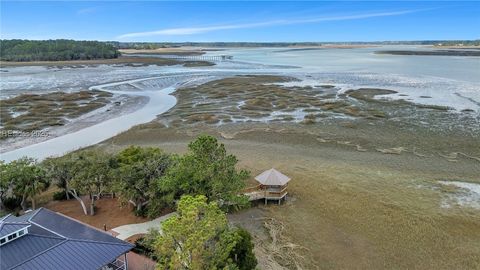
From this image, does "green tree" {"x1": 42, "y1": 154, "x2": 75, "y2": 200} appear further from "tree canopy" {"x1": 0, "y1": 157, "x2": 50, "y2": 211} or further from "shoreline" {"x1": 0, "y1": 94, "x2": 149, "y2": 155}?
"shoreline" {"x1": 0, "y1": 94, "x2": 149, "y2": 155}

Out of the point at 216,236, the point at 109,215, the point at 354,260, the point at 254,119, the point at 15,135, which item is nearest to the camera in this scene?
the point at 216,236

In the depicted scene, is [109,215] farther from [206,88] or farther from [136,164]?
[206,88]

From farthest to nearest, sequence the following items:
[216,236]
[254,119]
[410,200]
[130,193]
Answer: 1. [254,119]
2. [410,200]
3. [130,193]
4. [216,236]

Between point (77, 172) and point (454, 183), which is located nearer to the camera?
point (77, 172)

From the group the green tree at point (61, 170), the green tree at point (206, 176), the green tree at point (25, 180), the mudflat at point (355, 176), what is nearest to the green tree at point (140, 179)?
the green tree at point (206, 176)

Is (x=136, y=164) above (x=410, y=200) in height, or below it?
above

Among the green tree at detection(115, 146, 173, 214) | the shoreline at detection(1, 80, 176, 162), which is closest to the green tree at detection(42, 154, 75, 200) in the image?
the green tree at detection(115, 146, 173, 214)

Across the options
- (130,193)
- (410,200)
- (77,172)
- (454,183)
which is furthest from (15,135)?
(454,183)
